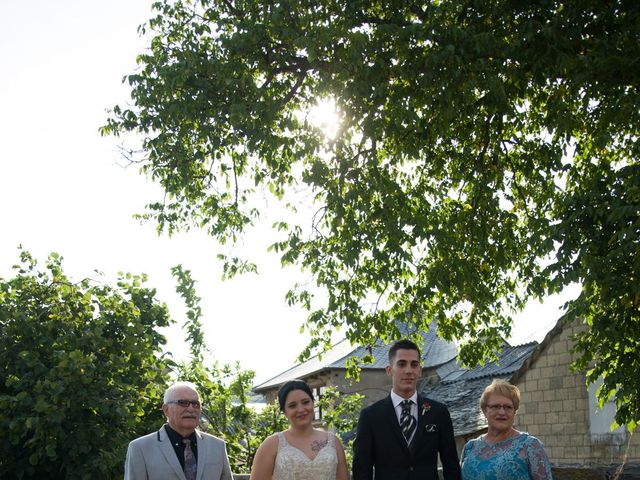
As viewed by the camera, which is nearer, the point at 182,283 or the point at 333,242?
the point at 182,283

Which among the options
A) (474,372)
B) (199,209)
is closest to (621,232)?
(199,209)

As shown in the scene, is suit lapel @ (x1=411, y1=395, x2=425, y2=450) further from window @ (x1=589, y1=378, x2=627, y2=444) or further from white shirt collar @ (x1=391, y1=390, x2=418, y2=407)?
window @ (x1=589, y1=378, x2=627, y2=444)

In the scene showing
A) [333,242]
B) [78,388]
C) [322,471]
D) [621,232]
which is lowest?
[322,471]

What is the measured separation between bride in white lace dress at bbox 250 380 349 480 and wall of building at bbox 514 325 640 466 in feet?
53.1

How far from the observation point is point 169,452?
6.16 meters

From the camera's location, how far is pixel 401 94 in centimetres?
1209

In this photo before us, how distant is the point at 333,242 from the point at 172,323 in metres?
2.87

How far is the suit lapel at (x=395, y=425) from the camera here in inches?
237

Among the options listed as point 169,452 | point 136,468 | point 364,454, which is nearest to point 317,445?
point 364,454

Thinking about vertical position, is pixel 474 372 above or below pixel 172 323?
above

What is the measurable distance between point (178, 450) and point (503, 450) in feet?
7.18

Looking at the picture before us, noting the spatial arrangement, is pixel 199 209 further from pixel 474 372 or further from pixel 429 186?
pixel 474 372

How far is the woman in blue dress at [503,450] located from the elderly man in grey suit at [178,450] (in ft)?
5.79

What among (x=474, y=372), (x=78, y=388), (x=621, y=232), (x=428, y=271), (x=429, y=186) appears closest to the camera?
(x=621, y=232)
